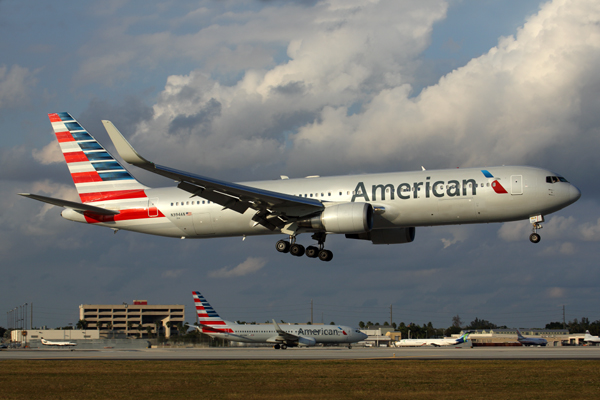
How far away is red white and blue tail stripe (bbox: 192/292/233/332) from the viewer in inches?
3733

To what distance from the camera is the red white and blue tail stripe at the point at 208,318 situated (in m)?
94.8

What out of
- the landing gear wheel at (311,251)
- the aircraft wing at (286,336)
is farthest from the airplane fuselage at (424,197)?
the aircraft wing at (286,336)

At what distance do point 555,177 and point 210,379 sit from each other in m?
24.3

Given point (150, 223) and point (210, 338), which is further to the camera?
point (210, 338)

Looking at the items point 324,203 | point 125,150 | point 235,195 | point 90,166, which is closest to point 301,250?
point 324,203

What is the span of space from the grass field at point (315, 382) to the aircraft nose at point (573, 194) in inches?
400

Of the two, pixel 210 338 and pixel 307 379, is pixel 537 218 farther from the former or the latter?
pixel 210 338

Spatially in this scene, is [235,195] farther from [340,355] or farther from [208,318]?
[208,318]

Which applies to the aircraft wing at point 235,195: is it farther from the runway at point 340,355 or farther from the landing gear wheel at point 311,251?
the runway at point 340,355

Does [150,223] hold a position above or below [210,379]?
above

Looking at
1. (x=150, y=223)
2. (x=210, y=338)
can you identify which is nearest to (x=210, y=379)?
(x=150, y=223)

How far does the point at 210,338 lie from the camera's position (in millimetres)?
103500

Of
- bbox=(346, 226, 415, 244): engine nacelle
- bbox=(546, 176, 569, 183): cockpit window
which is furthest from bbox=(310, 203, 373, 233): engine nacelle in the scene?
bbox=(546, 176, 569, 183): cockpit window

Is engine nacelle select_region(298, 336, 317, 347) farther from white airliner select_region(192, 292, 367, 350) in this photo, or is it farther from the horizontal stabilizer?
the horizontal stabilizer
